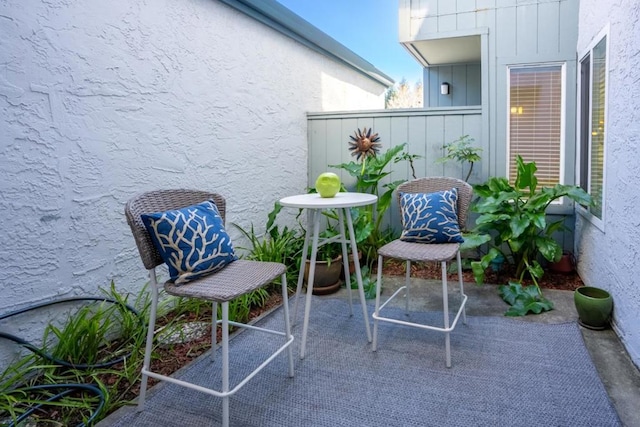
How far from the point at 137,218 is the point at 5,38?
44.1 inches

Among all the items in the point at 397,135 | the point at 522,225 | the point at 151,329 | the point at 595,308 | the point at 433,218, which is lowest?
the point at 595,308

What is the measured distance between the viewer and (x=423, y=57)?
236 inches

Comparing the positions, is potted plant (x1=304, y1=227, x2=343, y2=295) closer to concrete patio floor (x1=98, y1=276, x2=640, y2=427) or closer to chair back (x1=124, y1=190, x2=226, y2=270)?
concrete patio floor (x1=98, y1=276, x2=640, y2=427)

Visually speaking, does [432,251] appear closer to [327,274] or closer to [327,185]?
[327,185]

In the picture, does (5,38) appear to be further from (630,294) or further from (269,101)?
(630,294)

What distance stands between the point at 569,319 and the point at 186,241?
102 inches

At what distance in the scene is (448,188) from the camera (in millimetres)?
2826

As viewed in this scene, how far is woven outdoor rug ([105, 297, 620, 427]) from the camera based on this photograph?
1878 millimetres

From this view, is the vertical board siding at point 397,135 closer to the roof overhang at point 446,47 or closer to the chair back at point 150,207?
the roof overhang at point 446,47

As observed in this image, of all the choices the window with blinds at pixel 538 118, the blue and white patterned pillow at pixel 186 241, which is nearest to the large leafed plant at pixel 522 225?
the window with blinds at pixel 538 118

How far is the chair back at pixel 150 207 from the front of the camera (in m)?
1.85

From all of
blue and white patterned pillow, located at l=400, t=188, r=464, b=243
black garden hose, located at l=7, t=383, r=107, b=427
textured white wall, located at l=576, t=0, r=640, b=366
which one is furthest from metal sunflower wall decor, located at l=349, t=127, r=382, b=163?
black garden hose, located at l=7, t=383, r=107, b=427

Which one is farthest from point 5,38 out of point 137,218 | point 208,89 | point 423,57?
point 423,57

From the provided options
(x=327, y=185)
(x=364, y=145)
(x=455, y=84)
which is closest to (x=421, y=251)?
(x=327, y=185)
